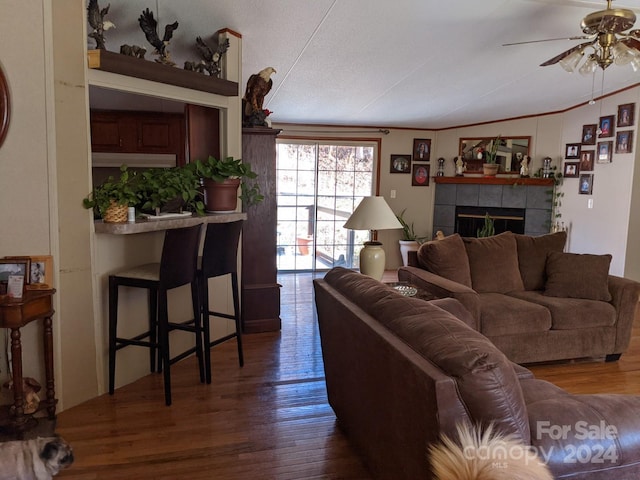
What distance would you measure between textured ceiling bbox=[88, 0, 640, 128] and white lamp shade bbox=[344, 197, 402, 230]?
1.35 m

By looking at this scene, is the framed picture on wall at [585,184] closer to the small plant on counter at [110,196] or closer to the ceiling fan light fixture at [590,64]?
the ceiling fan light fixture at [590,64]

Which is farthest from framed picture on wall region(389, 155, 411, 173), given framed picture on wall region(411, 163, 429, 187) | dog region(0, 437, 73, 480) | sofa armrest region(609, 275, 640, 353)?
dog region(0, 437, 73, 480)

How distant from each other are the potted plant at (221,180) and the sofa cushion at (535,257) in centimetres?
215

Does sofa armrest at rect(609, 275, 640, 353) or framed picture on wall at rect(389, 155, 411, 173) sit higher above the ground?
framed picture on wall at rect(389, 155, 411, 173)

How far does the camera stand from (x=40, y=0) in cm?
247

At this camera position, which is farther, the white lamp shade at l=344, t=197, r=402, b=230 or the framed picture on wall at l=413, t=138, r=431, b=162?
the framed picture on wall at l=413, t=138, r=431, b=162

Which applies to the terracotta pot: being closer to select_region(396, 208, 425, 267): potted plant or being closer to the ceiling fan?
the ceiling fan

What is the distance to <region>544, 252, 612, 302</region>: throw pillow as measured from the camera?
3641mm

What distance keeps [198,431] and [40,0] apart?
7.59ft

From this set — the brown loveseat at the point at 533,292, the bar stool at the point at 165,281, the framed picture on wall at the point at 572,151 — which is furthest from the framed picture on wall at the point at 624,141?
the bar stool at the point at 165,281

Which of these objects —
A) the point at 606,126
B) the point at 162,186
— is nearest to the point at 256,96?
the point at 162,186

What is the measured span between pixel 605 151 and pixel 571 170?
66 cm

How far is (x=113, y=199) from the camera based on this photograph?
2799mm

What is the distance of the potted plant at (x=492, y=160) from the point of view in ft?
22.6
